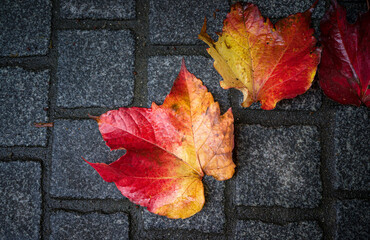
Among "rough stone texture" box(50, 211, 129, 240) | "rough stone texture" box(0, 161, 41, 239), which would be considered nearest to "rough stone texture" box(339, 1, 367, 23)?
"rough stone texture" box(50, 211, 129, 240)

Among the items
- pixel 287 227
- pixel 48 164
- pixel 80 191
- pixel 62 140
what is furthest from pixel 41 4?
pixel 287 227

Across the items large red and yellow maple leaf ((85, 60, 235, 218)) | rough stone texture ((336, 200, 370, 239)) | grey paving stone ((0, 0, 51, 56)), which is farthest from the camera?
grey paving stone ((0, 0, 51, 56))

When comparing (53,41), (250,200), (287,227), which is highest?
(53,41)

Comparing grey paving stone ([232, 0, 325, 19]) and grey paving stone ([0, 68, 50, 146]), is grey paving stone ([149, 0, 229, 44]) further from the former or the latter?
grey paving stone ([0, 68, 50, 146])

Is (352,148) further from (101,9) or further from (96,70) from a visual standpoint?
(101,9)

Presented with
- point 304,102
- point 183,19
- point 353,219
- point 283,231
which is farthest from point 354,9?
point 283,231

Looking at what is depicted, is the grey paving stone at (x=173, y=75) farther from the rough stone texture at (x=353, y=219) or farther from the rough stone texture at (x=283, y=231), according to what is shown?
the rough stone texture at (x=353, y=219)

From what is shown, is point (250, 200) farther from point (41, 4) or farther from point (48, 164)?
point (41, 4)

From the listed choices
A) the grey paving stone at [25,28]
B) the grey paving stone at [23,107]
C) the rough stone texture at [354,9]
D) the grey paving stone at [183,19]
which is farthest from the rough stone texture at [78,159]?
the rough stone texture at [354,9]
